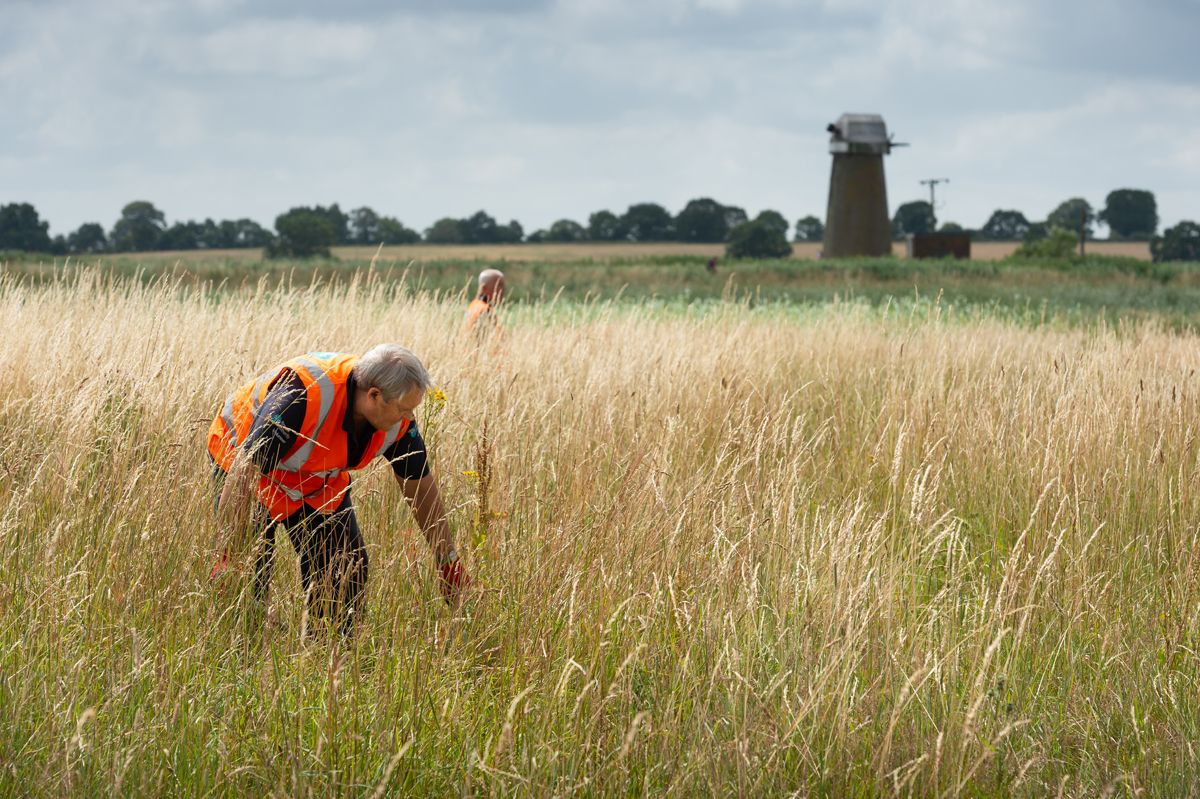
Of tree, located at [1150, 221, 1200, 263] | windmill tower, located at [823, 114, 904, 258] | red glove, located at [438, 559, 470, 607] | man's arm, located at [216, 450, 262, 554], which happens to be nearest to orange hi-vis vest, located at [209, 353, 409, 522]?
man's arm, located at [216, 450, 262, 554]

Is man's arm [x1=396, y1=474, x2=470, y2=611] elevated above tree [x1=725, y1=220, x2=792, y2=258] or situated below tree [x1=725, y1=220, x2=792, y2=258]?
below

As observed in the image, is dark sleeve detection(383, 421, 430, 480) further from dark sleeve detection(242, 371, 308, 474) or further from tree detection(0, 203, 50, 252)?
tree detection(0, 203, 50, 252)

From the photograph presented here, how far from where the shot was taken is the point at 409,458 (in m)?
3.58

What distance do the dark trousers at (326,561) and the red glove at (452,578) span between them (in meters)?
0.26

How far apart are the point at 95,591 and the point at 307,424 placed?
0.79 m

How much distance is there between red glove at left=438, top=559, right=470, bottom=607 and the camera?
3344 millimetres

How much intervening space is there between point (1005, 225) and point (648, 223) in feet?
136

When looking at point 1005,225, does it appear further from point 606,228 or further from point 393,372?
point 393,372

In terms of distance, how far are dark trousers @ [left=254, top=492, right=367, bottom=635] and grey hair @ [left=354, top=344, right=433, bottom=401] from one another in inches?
17.2

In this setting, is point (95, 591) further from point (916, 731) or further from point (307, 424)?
point (916, 731)

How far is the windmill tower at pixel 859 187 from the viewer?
49375 mm

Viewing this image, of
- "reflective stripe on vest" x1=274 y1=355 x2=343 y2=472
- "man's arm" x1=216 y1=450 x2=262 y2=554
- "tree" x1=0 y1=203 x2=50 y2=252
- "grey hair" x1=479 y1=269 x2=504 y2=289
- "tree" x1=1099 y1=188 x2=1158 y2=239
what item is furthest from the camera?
"tree" x1=1099 y1=188 x2=1158 y2=239

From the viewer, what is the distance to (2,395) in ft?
18.2

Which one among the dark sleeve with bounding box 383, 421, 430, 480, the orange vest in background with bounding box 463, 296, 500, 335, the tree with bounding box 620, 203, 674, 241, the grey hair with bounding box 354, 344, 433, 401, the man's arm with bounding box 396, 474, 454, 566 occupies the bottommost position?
the man's arm with bounding box 396, 474, 454, 566
